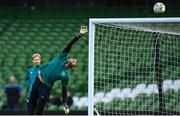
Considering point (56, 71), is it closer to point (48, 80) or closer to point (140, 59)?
point (48, 80)

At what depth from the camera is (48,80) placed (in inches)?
436

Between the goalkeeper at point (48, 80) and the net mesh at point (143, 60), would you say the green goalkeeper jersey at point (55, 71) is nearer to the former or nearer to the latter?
the goalkeeper at point (48, 80)

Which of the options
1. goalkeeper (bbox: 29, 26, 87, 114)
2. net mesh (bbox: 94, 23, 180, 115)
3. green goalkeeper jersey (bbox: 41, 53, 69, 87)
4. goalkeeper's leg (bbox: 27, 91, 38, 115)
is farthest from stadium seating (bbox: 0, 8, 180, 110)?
green goalkeeper jersey (bbox: 41, 53, 69, 87)

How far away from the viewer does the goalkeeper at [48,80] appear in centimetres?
1089

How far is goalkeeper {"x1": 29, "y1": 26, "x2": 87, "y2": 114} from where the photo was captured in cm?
1089

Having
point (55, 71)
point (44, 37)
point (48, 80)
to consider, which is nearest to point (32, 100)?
point (48, 80)

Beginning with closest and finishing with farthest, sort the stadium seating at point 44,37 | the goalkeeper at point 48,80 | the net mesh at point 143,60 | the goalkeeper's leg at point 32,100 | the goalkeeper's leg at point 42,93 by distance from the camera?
1. the net mesh at point 143,60
2. the goalkeeper at point 48,80
3. the goalkeeper's leg at point 42,93
4. the goalkeeper's leg at point 32,100
5. the stadium seating at point 44,37

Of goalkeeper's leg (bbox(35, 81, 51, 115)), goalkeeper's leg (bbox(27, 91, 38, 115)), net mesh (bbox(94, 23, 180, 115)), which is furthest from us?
goalkeeper's leg (bbox(27, 91, 38, 115))

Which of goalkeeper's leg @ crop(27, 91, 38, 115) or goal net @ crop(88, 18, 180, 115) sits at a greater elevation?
goal net @ crop(88, 18, 180, 115)

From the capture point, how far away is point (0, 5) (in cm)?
2033

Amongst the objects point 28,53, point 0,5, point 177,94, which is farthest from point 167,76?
point 0,5

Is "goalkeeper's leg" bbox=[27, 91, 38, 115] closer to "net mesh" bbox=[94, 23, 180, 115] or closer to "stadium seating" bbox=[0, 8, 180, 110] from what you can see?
"net mesh" bbox=[94, 23, 180, 115]

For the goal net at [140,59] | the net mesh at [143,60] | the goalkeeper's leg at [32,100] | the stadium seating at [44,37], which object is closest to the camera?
the goal net at [140,59]

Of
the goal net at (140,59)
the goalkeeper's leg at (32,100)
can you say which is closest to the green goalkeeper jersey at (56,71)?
the goalkeeper's leg at (32,100)
